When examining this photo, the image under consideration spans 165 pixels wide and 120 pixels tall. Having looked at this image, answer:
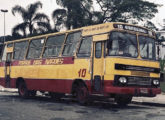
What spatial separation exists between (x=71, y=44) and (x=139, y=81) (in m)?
3.79

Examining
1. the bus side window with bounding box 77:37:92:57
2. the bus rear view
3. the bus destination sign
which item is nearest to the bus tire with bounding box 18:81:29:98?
the bus side window with bounding box 77:37:92:57

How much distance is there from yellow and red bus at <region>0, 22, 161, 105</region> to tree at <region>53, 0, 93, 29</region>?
98.3 feet

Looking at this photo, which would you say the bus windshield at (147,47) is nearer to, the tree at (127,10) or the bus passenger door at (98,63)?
the bus passenger door at (98,63)

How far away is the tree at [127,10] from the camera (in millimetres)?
48312

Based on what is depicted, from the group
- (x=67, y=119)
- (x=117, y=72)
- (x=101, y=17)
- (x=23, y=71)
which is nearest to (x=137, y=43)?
(x=117, y=72)

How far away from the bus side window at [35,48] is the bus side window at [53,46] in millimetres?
573

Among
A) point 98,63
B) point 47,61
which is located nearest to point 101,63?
point 98,63

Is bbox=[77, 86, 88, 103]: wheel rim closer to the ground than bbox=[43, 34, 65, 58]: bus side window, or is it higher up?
closer to the ground

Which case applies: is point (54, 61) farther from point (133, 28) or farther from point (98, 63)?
point (133, 28)

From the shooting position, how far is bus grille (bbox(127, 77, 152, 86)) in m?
13.1

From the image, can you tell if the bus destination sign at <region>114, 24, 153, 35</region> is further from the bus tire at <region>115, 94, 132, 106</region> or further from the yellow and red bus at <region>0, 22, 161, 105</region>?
the bus tire at <region>115, 94, 132, 106</region>

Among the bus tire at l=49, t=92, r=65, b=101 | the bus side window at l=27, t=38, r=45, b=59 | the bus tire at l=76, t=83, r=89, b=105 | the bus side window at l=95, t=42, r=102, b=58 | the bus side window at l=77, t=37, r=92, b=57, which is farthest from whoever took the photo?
the bus tire at l=49, t=92, r=65, b=101

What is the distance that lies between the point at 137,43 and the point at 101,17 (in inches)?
1338

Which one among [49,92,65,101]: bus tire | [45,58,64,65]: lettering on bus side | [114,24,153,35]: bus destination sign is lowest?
[49,92,65,101]: bus tire
